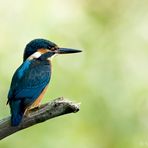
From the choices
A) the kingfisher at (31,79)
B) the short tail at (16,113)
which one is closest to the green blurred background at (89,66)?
the kingfisher at (31,79)

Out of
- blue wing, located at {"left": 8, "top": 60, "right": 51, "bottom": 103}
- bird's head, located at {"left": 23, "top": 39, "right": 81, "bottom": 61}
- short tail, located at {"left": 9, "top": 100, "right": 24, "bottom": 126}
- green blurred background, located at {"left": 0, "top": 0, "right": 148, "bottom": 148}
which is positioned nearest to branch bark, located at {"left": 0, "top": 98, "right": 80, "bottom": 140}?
short tail, located at {"left": 9, "top": 100, "right": 24, "bottom": 126}

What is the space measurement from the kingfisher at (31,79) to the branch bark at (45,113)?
5 cm

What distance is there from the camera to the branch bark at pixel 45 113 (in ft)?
15.6

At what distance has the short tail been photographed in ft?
15.7

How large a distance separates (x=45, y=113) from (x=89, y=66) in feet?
8.92

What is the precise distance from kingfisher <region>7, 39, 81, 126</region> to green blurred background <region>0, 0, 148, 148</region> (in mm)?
1647

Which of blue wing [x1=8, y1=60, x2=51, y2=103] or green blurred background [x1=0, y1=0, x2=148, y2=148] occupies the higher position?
blue wing [x1=8, y1=60, x2=51, y2=103]

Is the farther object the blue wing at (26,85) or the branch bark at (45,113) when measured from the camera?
the blue wing at (26,85)

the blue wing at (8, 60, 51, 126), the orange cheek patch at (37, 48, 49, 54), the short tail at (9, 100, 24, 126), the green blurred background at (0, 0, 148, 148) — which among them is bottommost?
the green blurred background at (0, 0, 148, 148)

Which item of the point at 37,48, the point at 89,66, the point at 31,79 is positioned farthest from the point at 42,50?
the point at 89,66

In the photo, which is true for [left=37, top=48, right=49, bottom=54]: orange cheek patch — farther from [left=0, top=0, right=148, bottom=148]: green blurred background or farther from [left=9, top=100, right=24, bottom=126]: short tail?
[left=0, top=0, right=148, bottom=148]: green blurred background

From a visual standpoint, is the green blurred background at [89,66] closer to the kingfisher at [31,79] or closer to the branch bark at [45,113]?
the kingfisher at [31,79]

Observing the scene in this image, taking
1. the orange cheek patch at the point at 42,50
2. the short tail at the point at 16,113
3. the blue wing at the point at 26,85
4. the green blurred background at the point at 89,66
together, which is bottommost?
the green blurred background at the point at 89,66

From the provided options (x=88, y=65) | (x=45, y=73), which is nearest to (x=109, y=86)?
(x=88, y=65)
